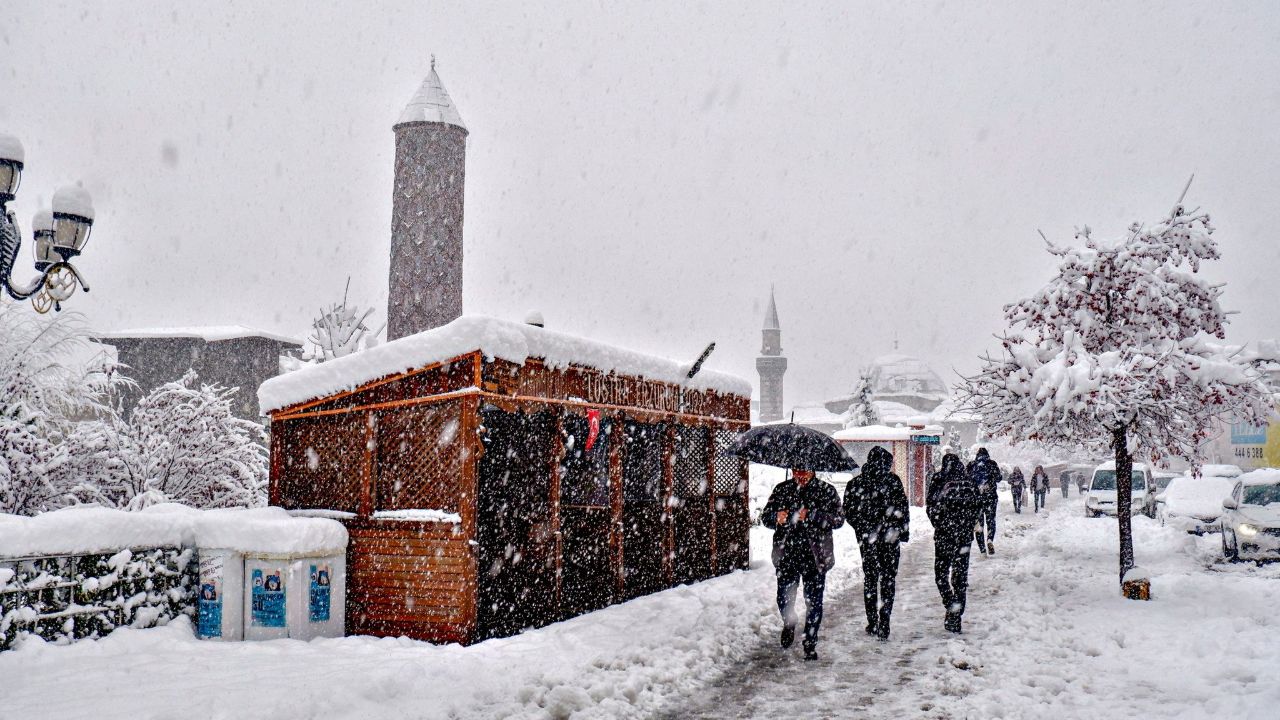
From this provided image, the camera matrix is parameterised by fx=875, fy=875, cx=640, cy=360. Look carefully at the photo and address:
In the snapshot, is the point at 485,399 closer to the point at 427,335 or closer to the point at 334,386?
the point at 427,335

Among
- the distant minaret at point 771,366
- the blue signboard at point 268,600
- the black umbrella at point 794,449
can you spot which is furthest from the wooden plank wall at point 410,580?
the distant minaret at point 771,366

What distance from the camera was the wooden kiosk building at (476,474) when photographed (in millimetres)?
8531

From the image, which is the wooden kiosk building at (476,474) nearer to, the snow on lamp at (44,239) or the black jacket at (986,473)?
the snow on lamp at (44,239)

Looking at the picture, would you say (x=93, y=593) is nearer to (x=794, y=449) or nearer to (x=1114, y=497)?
(x=794, y=449)

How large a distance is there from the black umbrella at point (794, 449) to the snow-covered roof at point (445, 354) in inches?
80.2

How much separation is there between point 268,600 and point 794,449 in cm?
545

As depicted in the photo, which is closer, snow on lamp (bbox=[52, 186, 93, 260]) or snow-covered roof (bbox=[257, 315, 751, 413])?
snow on lamp (bbox=[52, 186, 93, 260])

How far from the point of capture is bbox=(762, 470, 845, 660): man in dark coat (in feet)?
27.1

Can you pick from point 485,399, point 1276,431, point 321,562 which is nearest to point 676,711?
point 485,399

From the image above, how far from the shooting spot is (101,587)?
7832mm

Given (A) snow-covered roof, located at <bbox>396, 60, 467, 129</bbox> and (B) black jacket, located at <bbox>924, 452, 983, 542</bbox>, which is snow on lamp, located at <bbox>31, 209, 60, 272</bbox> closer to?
(B) black jacket, located at <bbox>924, 452, 983, 542</bbox>

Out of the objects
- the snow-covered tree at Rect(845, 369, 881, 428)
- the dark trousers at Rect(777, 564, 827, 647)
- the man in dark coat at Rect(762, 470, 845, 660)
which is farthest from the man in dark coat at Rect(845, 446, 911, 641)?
the snow-covered tree at Rect(845, 369, 881, 428)

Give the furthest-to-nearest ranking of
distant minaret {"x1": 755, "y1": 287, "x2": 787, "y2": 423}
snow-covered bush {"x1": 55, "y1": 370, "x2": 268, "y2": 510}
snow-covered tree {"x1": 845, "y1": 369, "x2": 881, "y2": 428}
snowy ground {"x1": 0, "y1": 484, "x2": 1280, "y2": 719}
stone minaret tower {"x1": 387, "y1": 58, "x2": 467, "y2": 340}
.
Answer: distant minaret {"x1": 755, "y1": 287, "x2": 787, "y2": 423} < snow-covered tree {"x1": 845, "y1": 369, "x2": 881, "y2": 428} < stone minaret tower {"x1": 387, "y1": 58, "x2": 467, "y2": 340} < snow-covered bush {"x1": 55, "y1": 370, "x2": 268, "y2": 510} < snowy ground {"x1": 0, "y1": 484, "x2": 1280, "y2": 719}

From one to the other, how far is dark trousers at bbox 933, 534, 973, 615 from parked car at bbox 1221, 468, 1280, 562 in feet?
28.2
